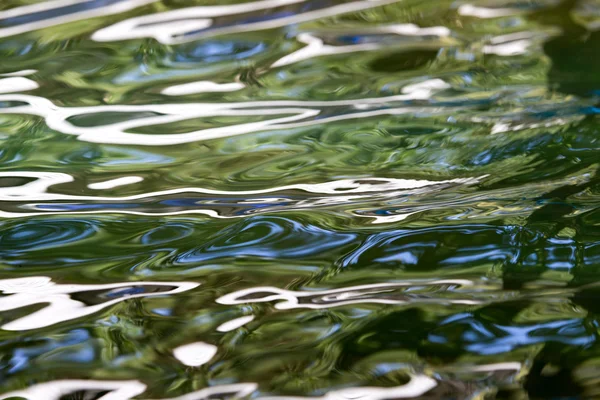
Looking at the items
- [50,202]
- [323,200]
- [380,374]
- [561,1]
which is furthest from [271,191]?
[561,1]

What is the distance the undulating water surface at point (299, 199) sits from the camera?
23.5 inches

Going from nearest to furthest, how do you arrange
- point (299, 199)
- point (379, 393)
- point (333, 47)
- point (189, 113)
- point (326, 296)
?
point (379, 393), point (326, 296), point (299, 199), point (189, 113), point (333, 47)

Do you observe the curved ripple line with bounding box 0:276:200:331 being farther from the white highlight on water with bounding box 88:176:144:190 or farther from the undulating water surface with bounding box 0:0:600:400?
the white highlight on water with bounding box 88:176:144:190

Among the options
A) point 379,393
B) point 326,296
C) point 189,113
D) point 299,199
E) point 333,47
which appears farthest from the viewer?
point 333,47

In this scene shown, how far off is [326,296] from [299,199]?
0.26m

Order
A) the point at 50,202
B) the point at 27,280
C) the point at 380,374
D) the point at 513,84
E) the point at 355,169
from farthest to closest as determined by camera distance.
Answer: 1. the point at 513,84
2. the point at 355,169
3. the point at 50,202
4. the point at 27,280
5. the point at 380,374

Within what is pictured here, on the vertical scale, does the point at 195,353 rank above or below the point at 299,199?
below

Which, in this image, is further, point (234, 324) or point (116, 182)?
point (116, 182)

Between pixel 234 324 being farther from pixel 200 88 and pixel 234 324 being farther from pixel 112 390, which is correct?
pixel 200 88

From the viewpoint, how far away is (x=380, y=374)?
581 millimetres

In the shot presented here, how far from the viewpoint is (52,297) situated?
0.69 meters

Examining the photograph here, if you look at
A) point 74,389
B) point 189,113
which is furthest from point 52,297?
point 189,113

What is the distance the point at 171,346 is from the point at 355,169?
471 millimetres

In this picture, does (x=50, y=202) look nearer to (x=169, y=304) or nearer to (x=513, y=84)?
(x=169, y=304)
